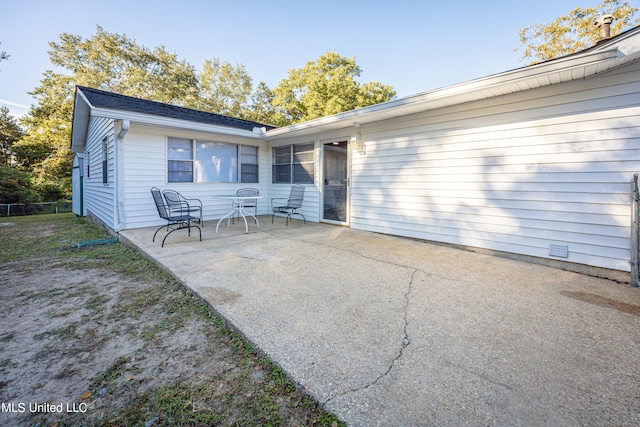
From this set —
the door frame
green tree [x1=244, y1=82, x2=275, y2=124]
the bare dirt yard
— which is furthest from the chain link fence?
green tree [x1=244, y1=82, x2=275, y2=124]

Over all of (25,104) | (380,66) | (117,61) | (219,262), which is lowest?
(219,262)

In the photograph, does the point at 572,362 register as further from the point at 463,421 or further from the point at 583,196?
the point at 583,196

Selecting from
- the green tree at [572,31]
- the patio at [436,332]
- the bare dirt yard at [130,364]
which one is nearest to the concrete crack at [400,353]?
the patio at [436,332]

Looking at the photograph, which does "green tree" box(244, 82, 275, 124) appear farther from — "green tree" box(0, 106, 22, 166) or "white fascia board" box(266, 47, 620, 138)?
"white fascia board" box(266, 47, 620, 138)

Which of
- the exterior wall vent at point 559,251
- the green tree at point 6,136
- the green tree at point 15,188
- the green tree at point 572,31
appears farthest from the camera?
the green tree at point 6,136

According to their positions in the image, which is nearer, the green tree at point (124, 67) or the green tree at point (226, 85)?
the green tree at point (124, 67)

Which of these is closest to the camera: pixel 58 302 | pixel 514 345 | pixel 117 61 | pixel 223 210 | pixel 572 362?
pixel 572 362

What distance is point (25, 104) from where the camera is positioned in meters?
15.9

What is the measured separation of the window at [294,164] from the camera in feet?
23.0

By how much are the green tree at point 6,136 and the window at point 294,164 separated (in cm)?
1708

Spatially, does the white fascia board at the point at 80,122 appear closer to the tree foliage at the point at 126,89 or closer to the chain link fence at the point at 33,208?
the chain link fence at the point at 33,208

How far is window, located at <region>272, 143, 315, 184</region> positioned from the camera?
7.00m

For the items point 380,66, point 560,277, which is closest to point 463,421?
point 560,277

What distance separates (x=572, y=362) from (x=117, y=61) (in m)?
24.7
